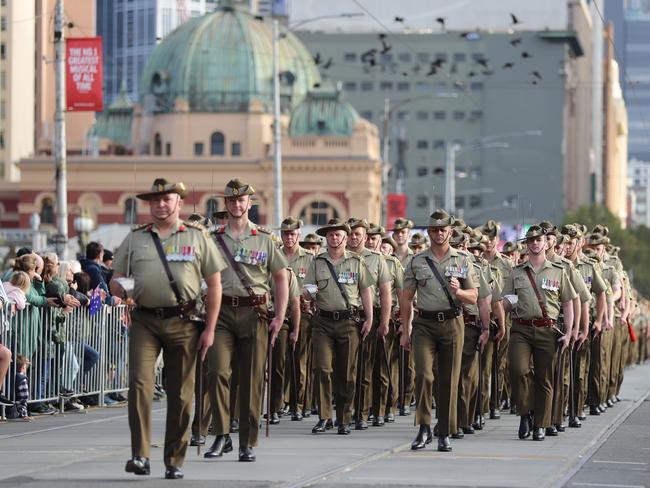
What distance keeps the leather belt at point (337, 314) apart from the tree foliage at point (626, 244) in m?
94.8

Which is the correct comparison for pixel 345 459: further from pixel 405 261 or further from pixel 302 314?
pixel 405 261

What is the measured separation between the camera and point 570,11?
168 meters

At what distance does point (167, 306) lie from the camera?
12.5 metres

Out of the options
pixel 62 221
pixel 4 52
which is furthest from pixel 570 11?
pixel 62 221

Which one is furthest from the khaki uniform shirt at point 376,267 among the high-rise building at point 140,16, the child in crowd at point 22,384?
the high-rise building at point 140,16

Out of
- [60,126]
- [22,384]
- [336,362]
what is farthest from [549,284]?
[60,126]

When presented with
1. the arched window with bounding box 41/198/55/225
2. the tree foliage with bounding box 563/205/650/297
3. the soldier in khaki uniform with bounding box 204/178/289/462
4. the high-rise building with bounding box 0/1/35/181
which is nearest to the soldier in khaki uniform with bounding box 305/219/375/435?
the soldier in khaki uniform with bounding box 204/178/289/462

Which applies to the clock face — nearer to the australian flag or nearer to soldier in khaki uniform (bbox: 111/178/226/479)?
the australian flag

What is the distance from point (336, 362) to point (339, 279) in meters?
0.75

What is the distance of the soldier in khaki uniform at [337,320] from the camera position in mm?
17344

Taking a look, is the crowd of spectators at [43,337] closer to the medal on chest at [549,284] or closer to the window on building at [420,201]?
the medal on chest at [549,284]

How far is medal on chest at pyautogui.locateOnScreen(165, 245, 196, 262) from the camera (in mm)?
12562

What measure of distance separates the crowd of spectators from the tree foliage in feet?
301

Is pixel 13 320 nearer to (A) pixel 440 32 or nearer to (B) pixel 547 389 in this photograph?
(B) pixel 547 389
